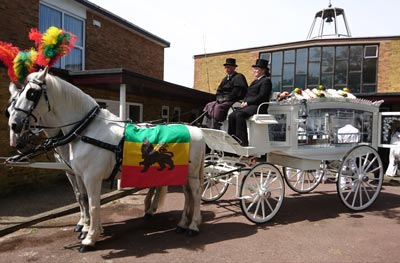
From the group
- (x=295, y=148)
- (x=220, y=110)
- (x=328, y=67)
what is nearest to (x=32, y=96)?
(x=220, y=110)

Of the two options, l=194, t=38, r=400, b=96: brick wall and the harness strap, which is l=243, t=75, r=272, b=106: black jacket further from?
l=194, t=38, r=400, b=96: brick wall

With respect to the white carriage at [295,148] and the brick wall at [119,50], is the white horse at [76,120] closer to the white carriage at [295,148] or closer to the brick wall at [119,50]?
the white carriage at [295,148]

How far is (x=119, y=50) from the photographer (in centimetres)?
1316

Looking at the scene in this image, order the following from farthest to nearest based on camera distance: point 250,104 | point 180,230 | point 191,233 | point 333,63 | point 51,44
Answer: point 333,63 → point 250,104 → point 180,230 → point 191,233 → point 51,44

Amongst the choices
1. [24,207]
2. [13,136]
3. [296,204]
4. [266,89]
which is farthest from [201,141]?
[24,207]

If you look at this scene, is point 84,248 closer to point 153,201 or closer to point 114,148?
point 114,148

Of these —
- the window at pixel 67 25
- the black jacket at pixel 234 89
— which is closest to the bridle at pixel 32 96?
the black jacket at pixel 234 89

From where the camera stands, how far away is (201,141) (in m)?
4.97

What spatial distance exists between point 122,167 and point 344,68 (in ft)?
60.3

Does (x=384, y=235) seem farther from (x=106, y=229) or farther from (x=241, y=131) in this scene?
(x=106, y=229)

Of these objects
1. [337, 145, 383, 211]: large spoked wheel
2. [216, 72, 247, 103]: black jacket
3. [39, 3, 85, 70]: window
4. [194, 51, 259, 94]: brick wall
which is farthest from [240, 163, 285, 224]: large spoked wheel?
[194, 51, 259, 94]: brick wall

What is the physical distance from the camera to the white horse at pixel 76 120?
3.84 m

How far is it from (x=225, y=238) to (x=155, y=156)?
5.38 feet

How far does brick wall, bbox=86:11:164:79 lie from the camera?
11703mm
